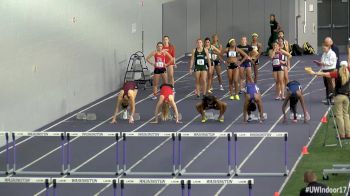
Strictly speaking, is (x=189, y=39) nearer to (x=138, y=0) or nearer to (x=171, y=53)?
(x=138, y=0)

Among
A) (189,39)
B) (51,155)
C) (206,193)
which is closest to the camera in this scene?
(206,193)

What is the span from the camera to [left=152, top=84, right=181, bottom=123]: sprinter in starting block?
1121 inches

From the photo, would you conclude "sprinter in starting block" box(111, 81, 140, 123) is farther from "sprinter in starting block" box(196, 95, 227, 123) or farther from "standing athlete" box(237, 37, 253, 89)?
"standing athlete" box(237, 37, 253, 89)

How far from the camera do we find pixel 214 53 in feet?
107

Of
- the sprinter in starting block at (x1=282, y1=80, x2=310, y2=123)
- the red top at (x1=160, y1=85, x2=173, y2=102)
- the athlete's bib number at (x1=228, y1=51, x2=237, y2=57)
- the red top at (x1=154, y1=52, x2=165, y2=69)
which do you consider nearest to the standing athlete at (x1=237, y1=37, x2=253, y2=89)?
the athlete's bib number at (x1=228, y1=51, x2=237, y2=57)

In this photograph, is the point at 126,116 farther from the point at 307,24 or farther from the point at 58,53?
the point at 307,24

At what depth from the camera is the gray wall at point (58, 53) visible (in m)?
27.1

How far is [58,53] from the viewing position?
29.9 meters

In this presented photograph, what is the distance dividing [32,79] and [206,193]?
8.16m

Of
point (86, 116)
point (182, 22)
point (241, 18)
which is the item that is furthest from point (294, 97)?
point (241, 18)

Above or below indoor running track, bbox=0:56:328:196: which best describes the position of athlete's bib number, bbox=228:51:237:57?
above

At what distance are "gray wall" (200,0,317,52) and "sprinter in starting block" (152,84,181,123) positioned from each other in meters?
13.8

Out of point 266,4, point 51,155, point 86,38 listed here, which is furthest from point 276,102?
point 266,4

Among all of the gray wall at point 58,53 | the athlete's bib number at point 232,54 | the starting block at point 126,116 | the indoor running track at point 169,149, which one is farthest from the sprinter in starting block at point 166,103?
the athlete's bib number at point 232,54
